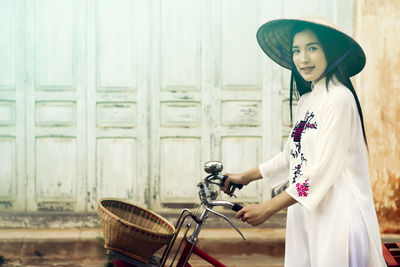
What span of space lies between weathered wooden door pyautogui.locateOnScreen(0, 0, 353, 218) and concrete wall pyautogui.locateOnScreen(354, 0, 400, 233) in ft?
1.77

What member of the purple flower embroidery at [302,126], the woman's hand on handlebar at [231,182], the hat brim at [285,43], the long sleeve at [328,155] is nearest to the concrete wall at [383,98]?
the hat brim at [285,43]

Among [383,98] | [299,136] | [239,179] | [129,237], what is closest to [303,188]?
[299,136]

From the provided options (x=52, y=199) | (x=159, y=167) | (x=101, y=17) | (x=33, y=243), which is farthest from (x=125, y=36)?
(x=33, y=243)

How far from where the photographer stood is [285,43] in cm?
201

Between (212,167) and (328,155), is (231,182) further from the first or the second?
(328,155)

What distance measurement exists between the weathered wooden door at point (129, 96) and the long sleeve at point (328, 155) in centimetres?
293

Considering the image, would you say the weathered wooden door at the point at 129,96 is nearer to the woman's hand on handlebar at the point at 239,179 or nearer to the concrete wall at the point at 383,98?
the concrete wall at the point at 383,98

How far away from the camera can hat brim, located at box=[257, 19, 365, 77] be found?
169 centimetres

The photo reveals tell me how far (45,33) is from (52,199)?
1693 millimetres

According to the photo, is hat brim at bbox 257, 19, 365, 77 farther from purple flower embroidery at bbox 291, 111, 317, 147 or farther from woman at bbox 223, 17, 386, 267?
purple flower embroidery at bbox 291, 111, 317, 147

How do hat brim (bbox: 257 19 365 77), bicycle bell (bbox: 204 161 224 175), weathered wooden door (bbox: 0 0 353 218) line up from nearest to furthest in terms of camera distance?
hat brim (bbox: 257 19 365 77) < bicycle bell (bbox: 204 161 224 175) < weathered wooden door (bbox: 0 0 353 218)

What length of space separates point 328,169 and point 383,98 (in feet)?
9.46

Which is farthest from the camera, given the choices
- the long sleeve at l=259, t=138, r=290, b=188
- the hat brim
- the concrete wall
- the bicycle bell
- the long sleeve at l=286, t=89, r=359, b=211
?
the concrete wall

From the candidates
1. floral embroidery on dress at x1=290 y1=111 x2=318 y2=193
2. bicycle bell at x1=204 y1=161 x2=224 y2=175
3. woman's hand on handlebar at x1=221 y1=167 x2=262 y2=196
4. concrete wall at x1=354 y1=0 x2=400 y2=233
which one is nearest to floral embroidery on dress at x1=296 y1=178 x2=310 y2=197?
floral embroidery on dress at x1=290 y1=111 x2=318 y2=193
